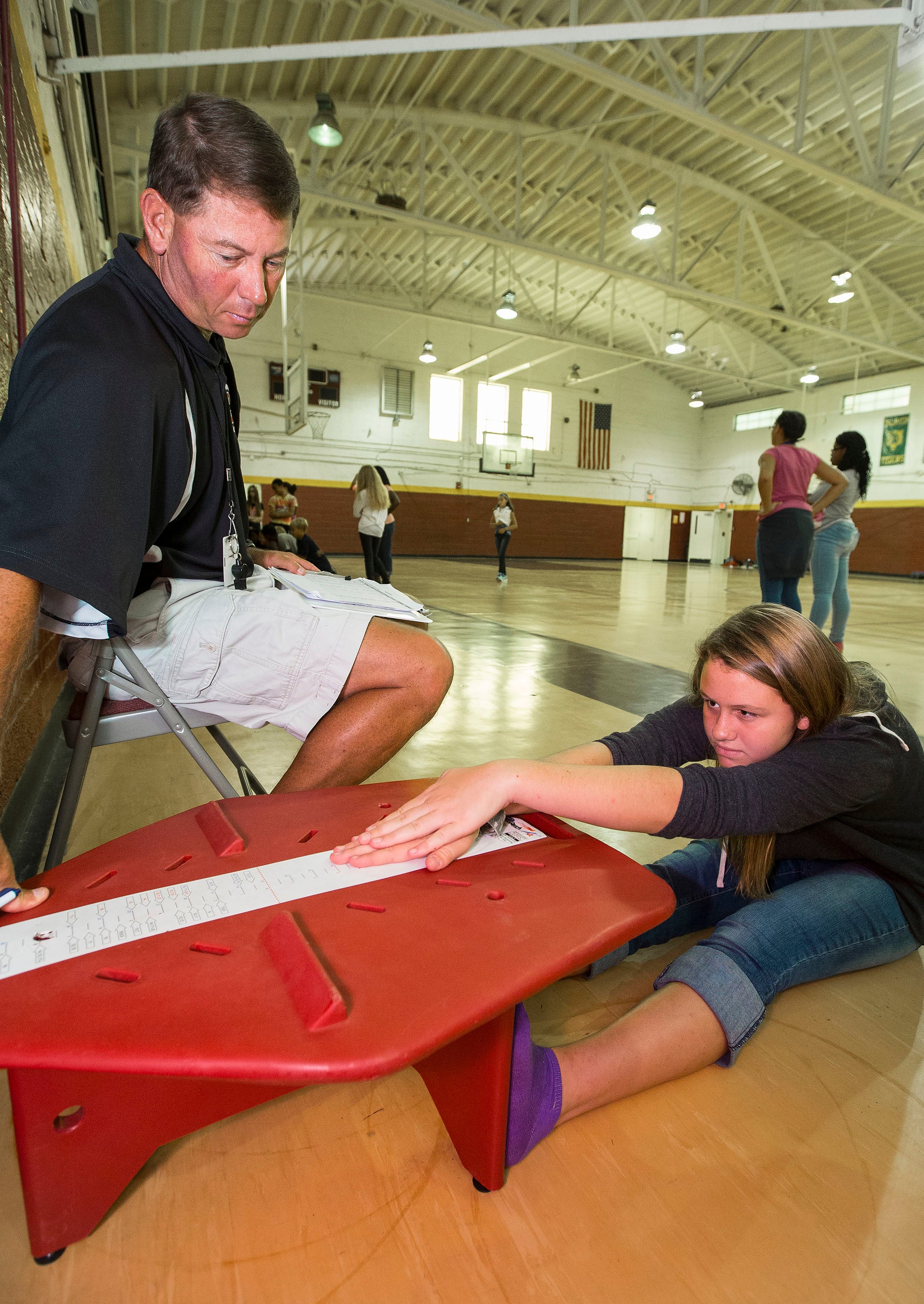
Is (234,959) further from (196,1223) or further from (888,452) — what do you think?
(888,452)

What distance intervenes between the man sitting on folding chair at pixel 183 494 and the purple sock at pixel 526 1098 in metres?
0.50

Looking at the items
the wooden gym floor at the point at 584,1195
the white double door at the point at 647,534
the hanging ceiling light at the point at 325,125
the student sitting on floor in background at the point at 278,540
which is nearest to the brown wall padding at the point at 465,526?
the white double door at the point at 647,534

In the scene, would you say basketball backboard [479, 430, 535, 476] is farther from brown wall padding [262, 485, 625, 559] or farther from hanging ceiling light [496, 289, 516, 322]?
hanging ceiling light [496, 289, 516, 322]

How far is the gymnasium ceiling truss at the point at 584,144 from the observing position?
6105mm

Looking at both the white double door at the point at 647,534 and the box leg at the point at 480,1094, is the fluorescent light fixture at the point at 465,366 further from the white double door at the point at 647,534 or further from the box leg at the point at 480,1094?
the box leg at the point at 480,1094

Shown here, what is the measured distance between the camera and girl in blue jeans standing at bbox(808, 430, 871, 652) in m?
3.96

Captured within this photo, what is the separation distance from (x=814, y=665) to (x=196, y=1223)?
1.00 metres

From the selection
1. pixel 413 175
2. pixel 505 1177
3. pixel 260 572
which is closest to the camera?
pixel 505 1177

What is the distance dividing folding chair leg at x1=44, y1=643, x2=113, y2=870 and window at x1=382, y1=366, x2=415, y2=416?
15.7 metres

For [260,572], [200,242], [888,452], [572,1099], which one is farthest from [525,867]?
[888,452]

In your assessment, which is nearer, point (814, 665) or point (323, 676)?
point (814, 665)

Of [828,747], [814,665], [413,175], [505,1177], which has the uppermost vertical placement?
[413,175]

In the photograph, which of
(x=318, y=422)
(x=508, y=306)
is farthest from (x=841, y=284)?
(x=318, y=422)

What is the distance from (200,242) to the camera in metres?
0.99
